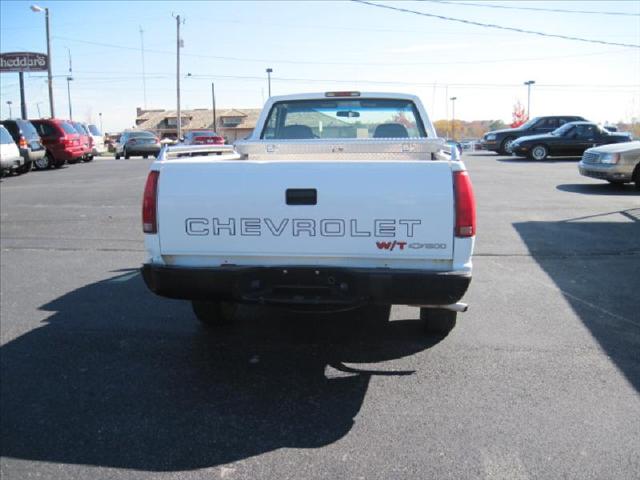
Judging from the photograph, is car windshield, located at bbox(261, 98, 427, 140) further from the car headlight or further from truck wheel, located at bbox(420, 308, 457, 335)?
the car headlight

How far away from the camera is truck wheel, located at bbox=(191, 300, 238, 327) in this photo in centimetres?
471

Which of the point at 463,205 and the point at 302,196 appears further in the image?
the point at 302,196

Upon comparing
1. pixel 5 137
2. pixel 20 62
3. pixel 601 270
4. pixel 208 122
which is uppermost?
pixel 20 62

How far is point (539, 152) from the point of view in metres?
22.2

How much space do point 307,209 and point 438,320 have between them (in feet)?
5.34

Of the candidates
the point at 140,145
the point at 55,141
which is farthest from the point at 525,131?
the point at 55,141

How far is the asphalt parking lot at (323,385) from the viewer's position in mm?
2988

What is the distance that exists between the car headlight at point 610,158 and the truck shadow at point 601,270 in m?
3.13

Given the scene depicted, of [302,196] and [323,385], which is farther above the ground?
[302,196]

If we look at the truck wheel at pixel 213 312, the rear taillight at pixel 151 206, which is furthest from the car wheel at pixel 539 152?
the rear taillight at pixel 151 206

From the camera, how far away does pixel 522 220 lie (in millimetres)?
9594

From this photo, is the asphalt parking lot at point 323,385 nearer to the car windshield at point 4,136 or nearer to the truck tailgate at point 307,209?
the truck tailgate at point 307,209

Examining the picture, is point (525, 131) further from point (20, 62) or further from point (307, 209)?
point (20, 62)

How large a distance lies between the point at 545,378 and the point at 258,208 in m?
2.20
